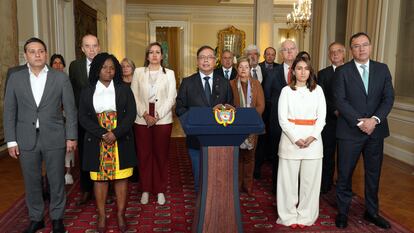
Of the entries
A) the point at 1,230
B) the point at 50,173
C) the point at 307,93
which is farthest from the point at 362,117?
the point at 1,230

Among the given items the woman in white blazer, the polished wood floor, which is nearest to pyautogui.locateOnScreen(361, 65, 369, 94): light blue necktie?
the polished wood floor

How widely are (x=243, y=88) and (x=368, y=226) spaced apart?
6.03 ft

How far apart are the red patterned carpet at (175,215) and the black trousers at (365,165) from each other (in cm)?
22

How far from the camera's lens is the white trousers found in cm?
331

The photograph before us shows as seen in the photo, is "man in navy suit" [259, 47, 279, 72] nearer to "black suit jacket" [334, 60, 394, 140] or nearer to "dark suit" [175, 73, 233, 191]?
"dark suit" [175, 73, 233, 191]

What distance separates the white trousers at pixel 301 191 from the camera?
3309 millimetres

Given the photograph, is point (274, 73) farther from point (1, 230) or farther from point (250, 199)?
point (1, 230)

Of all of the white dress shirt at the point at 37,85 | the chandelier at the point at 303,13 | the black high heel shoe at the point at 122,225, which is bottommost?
the black high heel shoe at the point at 122,225

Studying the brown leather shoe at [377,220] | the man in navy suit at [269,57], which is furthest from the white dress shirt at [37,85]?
the man in navy suit at [269,57]

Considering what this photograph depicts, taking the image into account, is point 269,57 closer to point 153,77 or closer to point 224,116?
point 153,77

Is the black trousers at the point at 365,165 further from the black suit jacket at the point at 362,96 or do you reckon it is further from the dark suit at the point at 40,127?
the dark suit at the point at 40,127

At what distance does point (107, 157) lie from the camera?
3006mm

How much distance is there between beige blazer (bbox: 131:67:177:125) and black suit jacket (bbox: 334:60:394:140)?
1660mm

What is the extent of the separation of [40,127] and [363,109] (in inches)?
106
